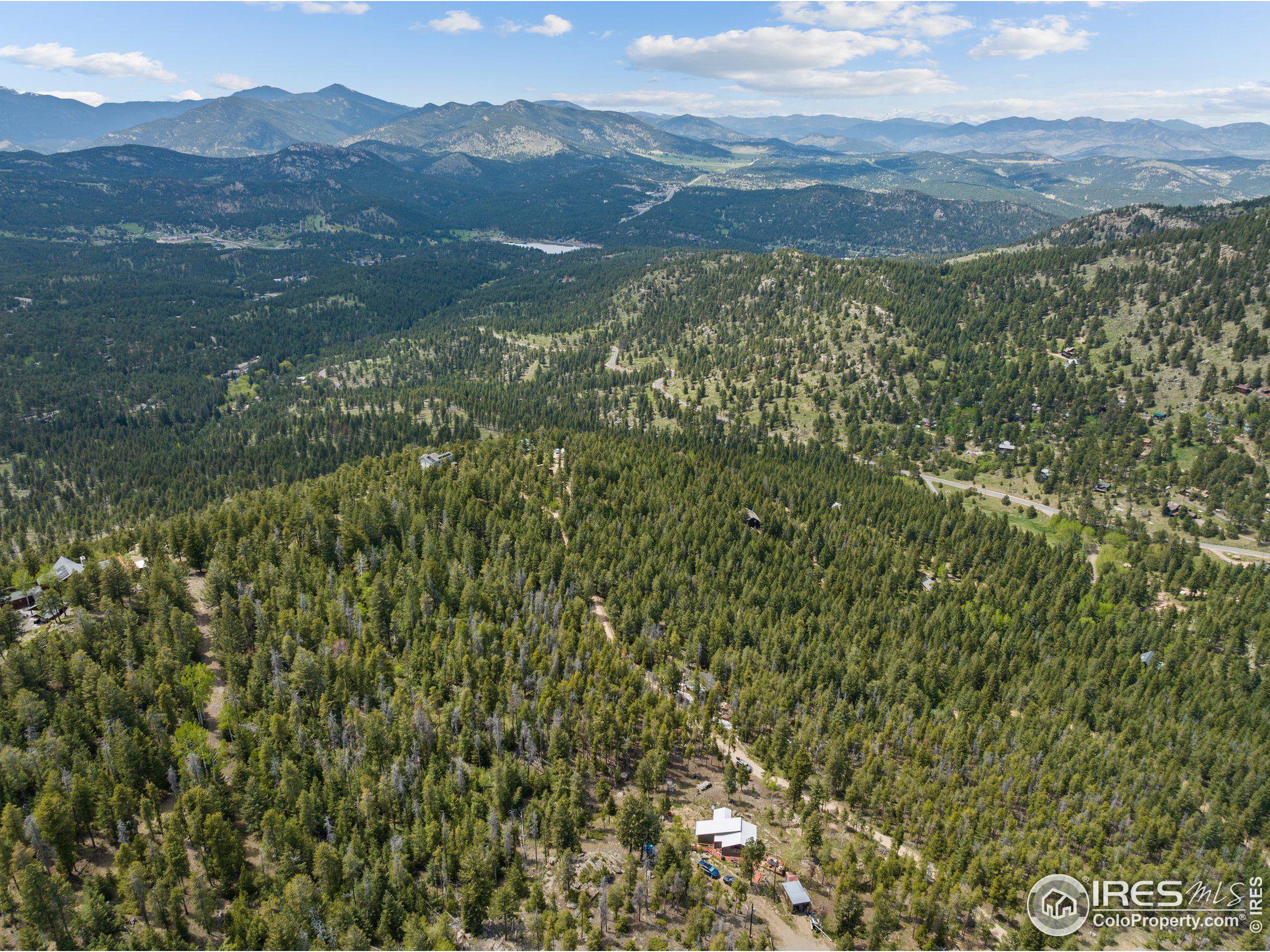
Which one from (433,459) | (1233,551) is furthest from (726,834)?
(1233,551)

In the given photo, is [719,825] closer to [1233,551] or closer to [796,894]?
[796,894]

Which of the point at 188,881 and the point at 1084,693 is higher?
the point at 188,881

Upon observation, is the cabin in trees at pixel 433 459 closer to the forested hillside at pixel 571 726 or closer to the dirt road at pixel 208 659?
the forested hillside at pixel 571 726

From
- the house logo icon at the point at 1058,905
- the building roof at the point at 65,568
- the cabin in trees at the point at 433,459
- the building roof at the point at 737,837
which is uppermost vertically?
the cabin in trees at the point at 433,459

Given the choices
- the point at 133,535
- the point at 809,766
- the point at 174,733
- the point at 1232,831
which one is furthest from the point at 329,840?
the point at 1232,831

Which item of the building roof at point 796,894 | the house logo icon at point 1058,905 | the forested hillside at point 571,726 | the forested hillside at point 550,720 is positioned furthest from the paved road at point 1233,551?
the building roof at point 796,894

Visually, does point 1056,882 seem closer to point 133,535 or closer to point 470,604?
point 470,604
